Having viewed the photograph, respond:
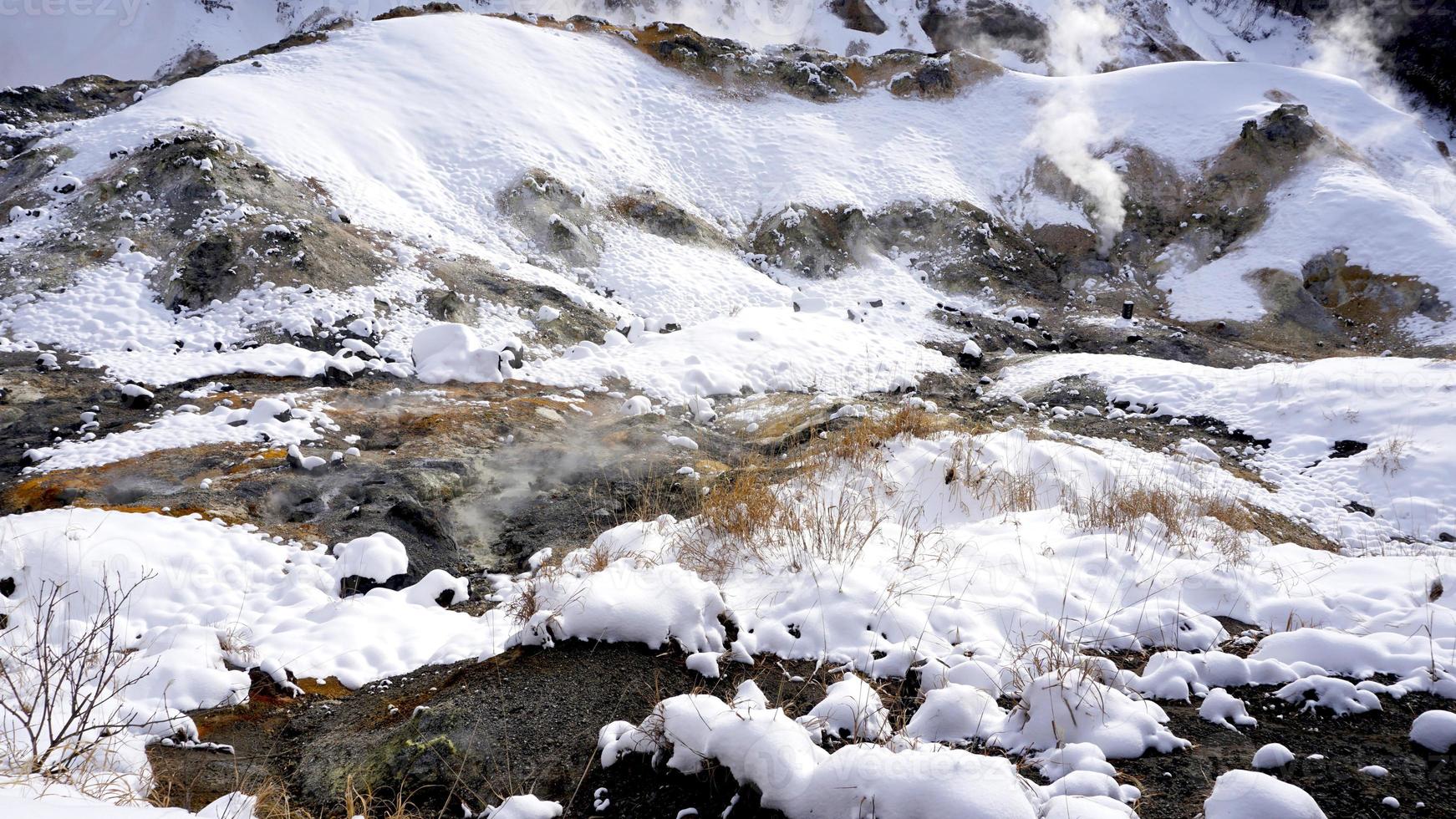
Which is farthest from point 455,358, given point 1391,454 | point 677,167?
point 1391,454

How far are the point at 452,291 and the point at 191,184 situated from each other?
610 centimetres

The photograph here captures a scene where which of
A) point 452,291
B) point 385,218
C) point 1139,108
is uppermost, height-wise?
point 1139,108

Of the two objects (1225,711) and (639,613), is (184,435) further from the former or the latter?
(1225,711)

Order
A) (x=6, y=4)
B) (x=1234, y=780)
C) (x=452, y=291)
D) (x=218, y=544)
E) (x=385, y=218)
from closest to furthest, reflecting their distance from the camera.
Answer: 1. (x=1234, y=780)
2. (x=218, y=544)
3. (x=452, y=291)
4. (x=385, y=218)
5. (x=6, y=4)

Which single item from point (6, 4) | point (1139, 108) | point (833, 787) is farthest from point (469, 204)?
point (6, 4)

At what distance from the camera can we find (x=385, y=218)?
1677 centimetres

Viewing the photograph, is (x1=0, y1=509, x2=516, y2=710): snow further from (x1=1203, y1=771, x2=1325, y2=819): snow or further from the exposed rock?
the exposed rock

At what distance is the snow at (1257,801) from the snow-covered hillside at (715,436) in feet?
0.05

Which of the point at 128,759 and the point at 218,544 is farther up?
the point at 128,759

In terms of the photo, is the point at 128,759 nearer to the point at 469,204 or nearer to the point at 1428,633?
the point at 1428,633

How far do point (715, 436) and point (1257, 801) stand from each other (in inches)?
356

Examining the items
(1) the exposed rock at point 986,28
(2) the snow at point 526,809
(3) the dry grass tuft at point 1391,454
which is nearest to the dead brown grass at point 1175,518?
(3) the dry grass tuft at point 1391,454

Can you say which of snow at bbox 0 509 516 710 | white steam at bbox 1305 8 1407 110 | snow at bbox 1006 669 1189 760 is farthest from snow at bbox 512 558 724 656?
white steam at bbox 1305 8 1407 110

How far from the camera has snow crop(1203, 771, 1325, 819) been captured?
91.7 inches
